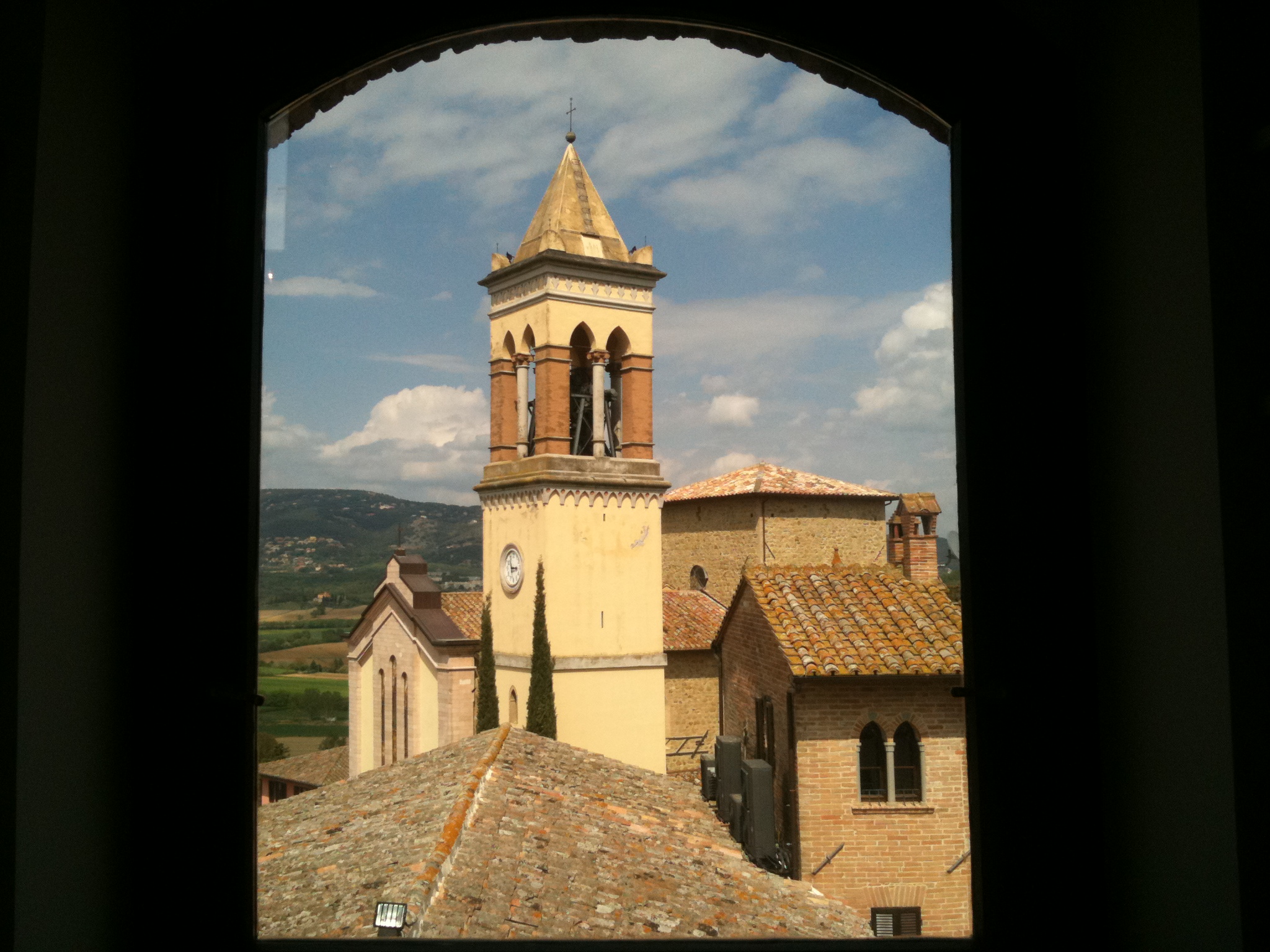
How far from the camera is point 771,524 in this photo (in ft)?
69.5

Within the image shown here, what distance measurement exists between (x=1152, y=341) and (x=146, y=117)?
1207mm

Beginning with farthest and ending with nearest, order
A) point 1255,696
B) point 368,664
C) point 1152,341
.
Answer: point 368,664 → point 1152,341 → point 1255,696

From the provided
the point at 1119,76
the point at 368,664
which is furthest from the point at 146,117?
the point at 368,664

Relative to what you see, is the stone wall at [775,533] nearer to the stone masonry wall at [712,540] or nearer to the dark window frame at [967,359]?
the stone masonry wall at [712,540]

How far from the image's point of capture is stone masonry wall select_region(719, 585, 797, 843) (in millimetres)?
8375

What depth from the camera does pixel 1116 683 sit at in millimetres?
1151

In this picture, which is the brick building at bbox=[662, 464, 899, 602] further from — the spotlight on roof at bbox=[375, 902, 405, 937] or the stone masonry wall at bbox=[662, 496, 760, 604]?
the spotlight on roof at bbox=[375, 902, 405, 937]

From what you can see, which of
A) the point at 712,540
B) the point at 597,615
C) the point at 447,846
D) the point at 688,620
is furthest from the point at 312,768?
the point at 712,540

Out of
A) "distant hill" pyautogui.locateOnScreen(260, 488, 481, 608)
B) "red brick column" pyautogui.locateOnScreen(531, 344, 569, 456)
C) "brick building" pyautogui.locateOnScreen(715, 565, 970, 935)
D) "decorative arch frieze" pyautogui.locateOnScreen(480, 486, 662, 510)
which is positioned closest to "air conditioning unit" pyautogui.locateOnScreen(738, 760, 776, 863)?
"brick building" pyautogui.locateOnScreen(715, 565, 970, 935)

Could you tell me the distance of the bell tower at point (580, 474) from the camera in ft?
55.6

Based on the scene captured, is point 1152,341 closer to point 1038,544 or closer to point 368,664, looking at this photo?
point 1038,544

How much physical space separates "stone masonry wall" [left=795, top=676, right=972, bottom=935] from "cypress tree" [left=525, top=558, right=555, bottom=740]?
27.7 ft

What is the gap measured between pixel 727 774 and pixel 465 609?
35.3ft

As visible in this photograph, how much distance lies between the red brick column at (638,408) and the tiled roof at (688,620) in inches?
122
